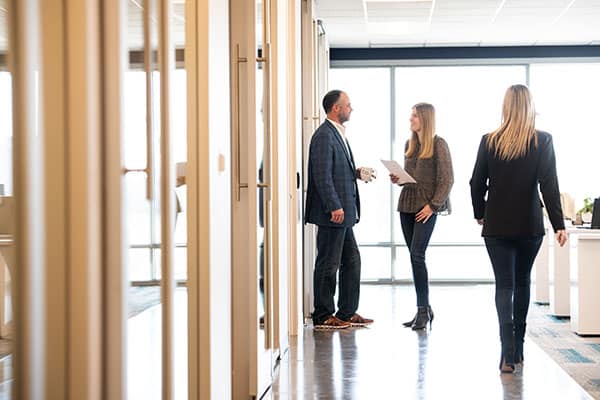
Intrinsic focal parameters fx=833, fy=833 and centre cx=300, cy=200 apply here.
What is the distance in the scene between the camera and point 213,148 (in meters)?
2.58

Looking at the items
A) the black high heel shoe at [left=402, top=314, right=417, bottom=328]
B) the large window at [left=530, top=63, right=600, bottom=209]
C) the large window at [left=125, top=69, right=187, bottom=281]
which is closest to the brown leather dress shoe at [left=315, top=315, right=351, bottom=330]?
the black high heel shoe at [left=402, top=314, right=417, bottom=328]

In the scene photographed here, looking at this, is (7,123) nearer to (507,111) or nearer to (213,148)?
(213,148)

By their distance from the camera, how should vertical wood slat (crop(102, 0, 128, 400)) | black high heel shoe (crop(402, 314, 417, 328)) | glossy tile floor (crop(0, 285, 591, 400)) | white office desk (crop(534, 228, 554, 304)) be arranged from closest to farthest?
1. vertical wood slat (crop(102, 0, 128, 400))
2. glossy tile floor (crop(0, 285, 591, 400))
3. black high heel shoe (crop(402, 314, 417, 328))
4. white office desk (crop(534, 228, 554, 304))

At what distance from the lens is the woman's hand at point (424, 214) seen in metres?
5.43

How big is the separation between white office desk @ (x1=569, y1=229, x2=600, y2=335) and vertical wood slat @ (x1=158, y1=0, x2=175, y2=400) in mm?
3880

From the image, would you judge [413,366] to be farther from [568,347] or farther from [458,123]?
[458,123]

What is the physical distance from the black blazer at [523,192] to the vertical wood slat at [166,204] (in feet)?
7.73

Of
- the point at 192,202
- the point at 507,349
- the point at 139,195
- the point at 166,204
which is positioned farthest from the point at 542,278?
the point at 139,195

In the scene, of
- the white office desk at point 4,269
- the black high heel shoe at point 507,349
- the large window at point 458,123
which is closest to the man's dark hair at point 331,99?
the black high heel shoe at point 507,349

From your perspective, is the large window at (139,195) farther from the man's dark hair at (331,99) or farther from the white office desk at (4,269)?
the man's dark hair at (331,99)

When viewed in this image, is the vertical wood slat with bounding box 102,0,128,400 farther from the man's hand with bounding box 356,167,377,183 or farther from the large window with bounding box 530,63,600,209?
the large window with bounding box 530,63,600,209

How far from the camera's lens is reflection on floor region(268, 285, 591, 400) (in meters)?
3.72

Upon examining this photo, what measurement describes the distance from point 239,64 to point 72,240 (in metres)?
2.23

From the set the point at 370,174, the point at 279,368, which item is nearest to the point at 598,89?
the point at 370,174
